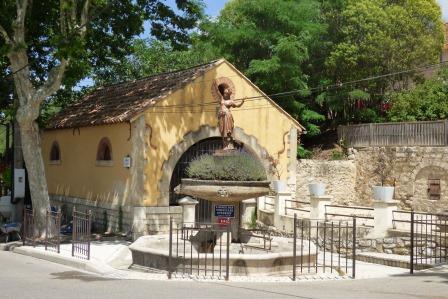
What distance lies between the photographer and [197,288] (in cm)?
1106

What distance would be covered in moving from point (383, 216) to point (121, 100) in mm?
10408

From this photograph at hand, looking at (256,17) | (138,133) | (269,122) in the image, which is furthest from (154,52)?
(138,133)

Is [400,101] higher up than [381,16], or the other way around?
[381,16]

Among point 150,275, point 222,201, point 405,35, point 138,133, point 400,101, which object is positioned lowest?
point 150,275

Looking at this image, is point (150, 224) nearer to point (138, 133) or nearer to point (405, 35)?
point (138, 133)

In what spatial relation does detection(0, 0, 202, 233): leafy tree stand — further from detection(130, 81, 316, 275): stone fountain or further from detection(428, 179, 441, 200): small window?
detection(428, 179, 441, 200): small window

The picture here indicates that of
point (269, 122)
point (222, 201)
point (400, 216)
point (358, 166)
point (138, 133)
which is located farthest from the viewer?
point (358, 166)

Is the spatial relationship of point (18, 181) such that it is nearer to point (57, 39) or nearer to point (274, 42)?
point (57, 39)

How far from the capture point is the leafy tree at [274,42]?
1182 inches

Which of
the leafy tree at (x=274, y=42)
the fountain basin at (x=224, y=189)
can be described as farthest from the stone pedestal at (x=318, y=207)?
the leafy tree at (x=274, y=42)

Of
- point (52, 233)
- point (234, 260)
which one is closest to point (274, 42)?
point (52, 233)

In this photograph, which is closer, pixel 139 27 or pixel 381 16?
pixel 139 27

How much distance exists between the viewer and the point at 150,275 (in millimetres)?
12859

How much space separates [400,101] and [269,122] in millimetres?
10601
